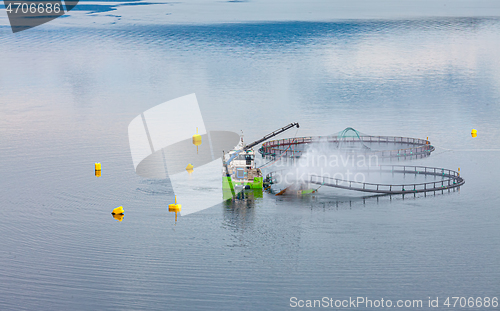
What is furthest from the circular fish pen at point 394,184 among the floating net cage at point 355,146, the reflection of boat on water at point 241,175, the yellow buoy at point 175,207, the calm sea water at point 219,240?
the yellow buoy at point 175,207

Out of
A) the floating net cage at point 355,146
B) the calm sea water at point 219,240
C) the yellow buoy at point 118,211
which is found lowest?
the floating net cage at point 355,146

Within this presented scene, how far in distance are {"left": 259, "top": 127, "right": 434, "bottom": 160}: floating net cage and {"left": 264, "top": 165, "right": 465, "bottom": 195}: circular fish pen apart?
826 centimetres

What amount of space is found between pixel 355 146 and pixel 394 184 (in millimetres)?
26579

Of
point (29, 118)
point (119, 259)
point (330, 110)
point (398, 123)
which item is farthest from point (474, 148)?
point (29, 118)

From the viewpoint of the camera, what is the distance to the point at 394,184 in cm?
9525

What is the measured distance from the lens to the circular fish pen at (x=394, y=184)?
89688mm

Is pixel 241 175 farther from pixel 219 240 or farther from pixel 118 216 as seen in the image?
pixel 219 240

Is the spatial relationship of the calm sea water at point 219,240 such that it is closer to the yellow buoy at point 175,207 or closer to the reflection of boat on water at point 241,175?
the yellow buoy at point 175,207

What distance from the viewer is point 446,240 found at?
73.0 m

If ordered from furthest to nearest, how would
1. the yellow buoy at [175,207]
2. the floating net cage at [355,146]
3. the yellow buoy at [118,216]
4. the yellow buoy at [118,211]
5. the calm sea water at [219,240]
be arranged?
the floating net cage at [355,146]
the yellow buoy at [175,207]
the yellow buoy at [118,211]
the yellow buoy at [118,216]
the calm sea water at [219,240]

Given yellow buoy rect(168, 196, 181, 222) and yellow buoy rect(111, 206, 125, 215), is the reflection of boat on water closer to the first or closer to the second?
yellow buoy rect(168, 196, 181, 222)

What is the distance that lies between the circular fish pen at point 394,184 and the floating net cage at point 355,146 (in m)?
8.26

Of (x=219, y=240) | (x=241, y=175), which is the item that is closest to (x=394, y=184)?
(x=241, y=175)

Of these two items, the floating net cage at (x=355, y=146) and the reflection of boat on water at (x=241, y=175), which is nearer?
the reflection of boat on water at (x=241, y=175)
